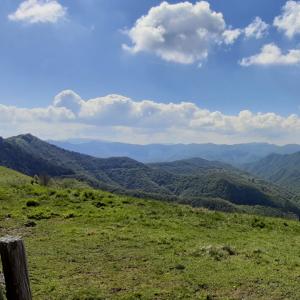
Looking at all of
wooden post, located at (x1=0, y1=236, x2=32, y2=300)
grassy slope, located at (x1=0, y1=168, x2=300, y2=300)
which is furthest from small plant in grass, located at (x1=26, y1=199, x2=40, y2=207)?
wooden post, located at (x1=0, y1=236, x2=32, y2=300)

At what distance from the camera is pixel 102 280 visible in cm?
1291

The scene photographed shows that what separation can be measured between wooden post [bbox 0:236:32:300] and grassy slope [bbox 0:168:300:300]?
5418mm

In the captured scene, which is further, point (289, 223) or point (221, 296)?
point (289, 223)

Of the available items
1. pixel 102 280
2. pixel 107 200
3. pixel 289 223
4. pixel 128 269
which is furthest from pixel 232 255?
pixel 107 200

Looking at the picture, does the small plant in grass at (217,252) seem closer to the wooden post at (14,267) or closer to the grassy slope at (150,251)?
the grassy slope at (150,251)

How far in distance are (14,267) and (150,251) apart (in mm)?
10817

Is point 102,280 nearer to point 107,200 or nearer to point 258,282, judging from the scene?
point 258,282

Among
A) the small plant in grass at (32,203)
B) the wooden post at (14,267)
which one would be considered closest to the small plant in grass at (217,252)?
the wooden post at (14,267)

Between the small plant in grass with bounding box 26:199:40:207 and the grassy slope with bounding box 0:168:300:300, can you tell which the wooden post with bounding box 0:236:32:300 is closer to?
the grassy slope with bounding box 0:168:300:300

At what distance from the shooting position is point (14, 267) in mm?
6156

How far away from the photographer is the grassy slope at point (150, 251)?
12.2 m

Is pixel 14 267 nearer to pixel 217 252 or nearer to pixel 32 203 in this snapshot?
pixel 217 252

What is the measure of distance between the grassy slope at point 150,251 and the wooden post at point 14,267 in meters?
5.42

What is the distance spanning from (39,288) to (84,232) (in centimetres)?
749
